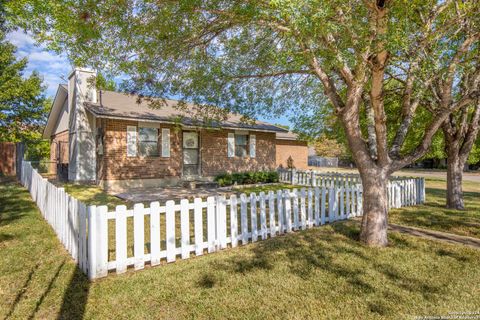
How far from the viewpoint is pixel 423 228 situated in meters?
6.56

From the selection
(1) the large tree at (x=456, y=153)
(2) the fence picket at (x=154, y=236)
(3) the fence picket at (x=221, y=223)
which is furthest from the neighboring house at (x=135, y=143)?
(1) the large tree at (x=456, y=153)

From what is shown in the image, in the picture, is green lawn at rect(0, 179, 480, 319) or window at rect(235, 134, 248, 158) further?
window at rect(235, 134, 248, 158)

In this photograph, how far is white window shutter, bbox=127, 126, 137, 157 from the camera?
13188 millimetres

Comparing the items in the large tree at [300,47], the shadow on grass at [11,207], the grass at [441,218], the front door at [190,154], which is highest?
the large tree at [300,47]

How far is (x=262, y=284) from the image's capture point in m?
3.70

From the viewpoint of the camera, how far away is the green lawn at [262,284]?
10.2 ft

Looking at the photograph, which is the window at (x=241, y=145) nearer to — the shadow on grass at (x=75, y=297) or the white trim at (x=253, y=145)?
the white trim at (x=253, y=145)

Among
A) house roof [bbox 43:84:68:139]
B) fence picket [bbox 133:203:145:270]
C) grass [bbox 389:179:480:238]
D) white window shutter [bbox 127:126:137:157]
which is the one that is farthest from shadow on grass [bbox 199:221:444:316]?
house roof [bbox 43:84:68:139]

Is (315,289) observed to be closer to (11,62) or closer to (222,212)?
(222,212)

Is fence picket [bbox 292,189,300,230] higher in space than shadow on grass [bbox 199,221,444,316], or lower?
higher

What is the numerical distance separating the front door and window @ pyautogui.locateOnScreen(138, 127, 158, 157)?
1625 millimetres

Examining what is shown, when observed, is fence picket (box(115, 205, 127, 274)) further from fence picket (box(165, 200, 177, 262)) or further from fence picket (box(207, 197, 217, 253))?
fence picket (box(207, 197, 217, 253))

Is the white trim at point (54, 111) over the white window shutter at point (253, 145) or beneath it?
over

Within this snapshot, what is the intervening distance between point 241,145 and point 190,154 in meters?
3.43
